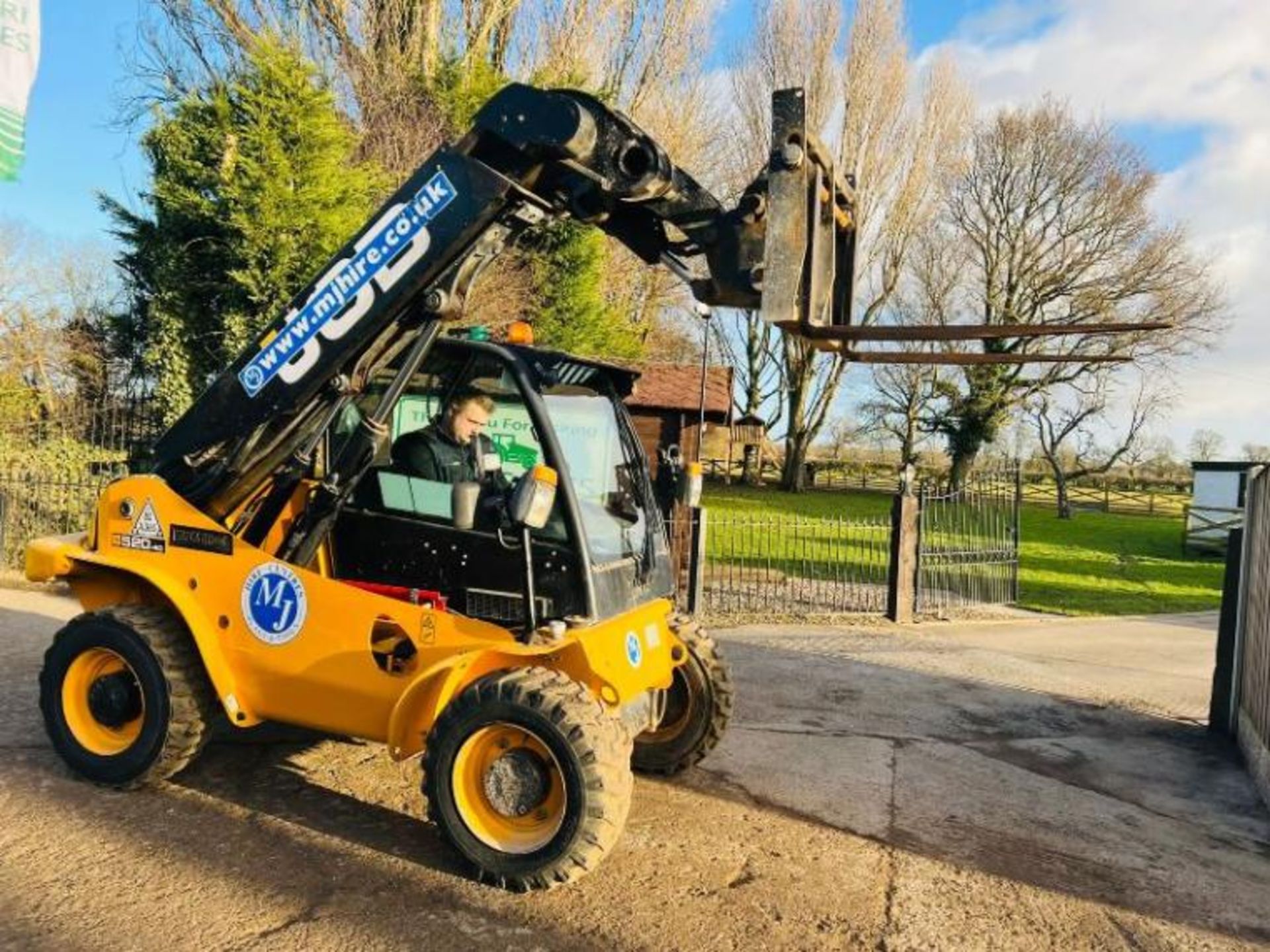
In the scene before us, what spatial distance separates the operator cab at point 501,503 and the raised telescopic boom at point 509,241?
0.28 metres

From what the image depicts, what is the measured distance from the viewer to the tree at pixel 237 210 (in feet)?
38.8

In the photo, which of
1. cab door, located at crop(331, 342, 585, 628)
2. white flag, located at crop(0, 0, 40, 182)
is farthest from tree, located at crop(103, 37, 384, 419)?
cab door, located at crop(331, 342, 585, 628)

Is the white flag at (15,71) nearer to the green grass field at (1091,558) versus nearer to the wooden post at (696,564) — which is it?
the wooden post at (696,564)

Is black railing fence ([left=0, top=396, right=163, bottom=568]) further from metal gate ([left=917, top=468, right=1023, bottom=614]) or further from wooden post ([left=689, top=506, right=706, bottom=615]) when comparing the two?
metal gate ([left=917, top=468, right=1023, bottom=614])

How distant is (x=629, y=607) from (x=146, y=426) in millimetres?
10131

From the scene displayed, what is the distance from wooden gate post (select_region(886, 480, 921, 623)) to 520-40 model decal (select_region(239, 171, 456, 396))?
762 cm

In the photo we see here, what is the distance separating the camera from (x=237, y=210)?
1173 centimetres

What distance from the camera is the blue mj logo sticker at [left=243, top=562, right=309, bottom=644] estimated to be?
4074mm

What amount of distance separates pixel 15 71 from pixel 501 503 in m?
6.96

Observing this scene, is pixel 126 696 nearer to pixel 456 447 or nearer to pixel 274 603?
pixel 274 603

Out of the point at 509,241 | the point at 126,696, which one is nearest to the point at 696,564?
the point at 509,241

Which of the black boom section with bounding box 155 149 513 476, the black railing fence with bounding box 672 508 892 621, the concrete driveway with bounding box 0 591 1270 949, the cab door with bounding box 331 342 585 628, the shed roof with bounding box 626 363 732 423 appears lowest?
the concrete driveway with bounding box 0 591 1270 949

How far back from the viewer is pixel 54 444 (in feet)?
37.8

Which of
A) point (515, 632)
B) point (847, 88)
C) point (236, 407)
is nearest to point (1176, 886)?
point (515, 632)
